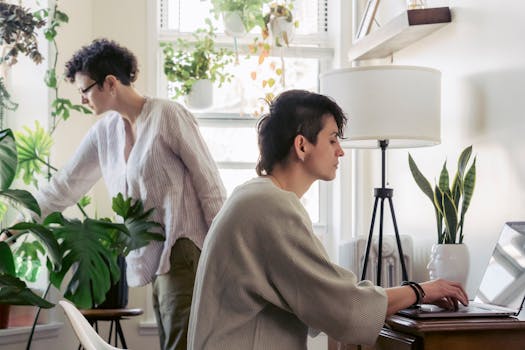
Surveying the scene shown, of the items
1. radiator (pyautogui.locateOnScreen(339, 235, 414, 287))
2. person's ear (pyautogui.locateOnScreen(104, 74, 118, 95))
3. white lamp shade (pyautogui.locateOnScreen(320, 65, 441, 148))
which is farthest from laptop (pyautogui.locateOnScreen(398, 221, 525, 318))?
person's ear (pyautogui.locateOnScreen(104, 74, 118, 95))

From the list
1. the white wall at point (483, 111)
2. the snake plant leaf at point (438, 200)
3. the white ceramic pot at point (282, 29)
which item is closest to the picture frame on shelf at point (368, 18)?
the white wall at point (483, 111)

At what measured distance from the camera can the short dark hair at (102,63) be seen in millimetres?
2910

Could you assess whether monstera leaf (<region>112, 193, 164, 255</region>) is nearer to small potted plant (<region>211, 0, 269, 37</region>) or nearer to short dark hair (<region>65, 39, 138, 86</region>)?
short dark hair (<region>65, 39, 138, 86</region>)

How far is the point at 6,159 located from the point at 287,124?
4.06 ft

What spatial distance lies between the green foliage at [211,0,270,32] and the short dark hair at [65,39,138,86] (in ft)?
5.30

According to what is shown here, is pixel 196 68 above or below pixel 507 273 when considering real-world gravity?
above

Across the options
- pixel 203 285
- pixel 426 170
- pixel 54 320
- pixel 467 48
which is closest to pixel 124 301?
pixel 54 320

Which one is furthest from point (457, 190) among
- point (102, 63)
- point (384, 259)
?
point (102, 63)

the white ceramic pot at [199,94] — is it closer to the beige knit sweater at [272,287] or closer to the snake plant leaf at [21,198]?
the snake plant leaf at [21,198]

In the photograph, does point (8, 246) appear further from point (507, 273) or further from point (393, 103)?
point (507, 273)

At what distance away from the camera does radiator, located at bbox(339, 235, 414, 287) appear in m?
3.39

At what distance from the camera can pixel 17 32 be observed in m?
3.73

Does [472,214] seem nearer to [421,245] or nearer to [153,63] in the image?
[421,245]

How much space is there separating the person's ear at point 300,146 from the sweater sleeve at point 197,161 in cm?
89
